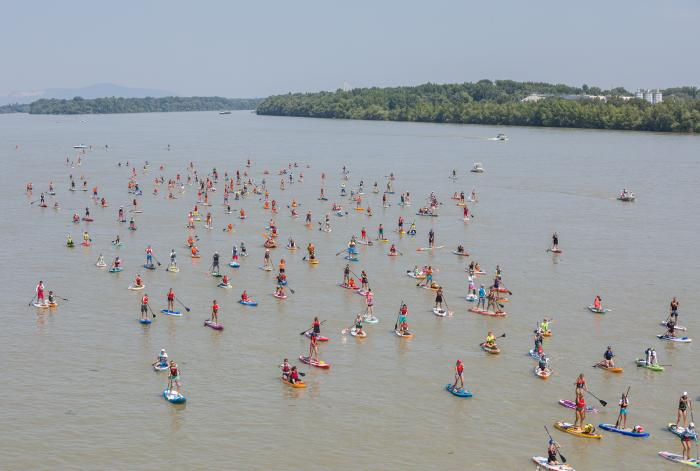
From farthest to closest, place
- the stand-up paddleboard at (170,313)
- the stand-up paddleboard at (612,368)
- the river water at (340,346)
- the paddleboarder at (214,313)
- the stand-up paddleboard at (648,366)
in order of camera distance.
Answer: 1. the stand-up paddleboard at (170,313)
2. the paddleboarder at (214,313)
3. the stand-up paddleboard at (648,366)
4. the stand-up paddleboard at (612,368)
5. the river water at (340,346)

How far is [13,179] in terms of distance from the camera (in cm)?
9962

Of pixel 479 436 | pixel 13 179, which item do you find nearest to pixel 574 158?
pixel 13 179

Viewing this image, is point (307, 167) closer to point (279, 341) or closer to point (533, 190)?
point (533, 190)

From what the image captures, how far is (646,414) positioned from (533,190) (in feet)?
206

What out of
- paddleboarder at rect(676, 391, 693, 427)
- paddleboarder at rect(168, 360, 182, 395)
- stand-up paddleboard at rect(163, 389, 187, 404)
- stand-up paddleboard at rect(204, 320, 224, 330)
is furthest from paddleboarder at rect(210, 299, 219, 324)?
paddleboarder at rect(676, 391, 693, 427)

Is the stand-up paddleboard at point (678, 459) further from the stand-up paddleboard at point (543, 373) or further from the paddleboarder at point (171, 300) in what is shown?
the paddleboarder at point (171, 300)

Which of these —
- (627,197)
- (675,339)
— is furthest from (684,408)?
(627,197)

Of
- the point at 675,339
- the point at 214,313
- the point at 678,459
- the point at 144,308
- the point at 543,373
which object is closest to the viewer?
the point at 678,459

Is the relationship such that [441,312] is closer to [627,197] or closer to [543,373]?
[543,373]

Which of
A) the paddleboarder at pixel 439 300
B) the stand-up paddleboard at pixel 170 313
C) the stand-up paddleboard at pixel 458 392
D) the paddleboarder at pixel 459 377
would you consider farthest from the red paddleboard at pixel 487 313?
the stand-up paddleboard at pixel 170 313

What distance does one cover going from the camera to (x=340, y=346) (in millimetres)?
37406

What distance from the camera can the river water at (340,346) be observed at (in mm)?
27859

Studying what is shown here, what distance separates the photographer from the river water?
27859 millimetres

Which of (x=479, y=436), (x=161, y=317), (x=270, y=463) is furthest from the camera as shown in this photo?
(x=161, y=317)
